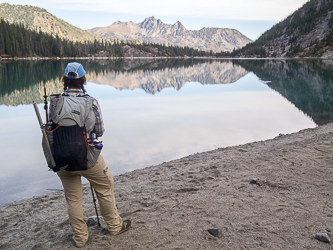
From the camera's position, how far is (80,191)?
4.75m

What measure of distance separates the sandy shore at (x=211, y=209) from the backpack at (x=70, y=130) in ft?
5.39

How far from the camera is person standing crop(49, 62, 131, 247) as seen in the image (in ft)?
14.1

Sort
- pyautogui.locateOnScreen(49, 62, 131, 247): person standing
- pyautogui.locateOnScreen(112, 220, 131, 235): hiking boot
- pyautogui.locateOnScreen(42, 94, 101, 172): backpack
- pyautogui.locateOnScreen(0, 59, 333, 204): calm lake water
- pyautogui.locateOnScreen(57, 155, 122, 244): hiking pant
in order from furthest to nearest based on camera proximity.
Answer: pyautogui.locateOnScreen(0, 59, 333, 204): calm lake water < pyautogui.locateOnScreen(112, 220, 131, 235): hiking boot < pyautogui.locateOnScreen(57, 155, 122, 244): hiking pant < pyautogui.locateOnScreen(49, 62, 131, 247): person standing < pyautogui.locateOnScreen(42, 94, 101, 172): backpack

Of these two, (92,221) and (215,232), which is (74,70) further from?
(215,232)

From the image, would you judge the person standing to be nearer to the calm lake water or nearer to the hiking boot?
the hiking boot

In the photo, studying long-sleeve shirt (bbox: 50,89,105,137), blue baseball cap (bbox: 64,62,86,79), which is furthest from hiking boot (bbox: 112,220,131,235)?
blue baseball cap (bbox: 64,62,86,79)

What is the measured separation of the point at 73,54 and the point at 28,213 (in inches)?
7181

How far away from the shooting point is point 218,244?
4500 millimetres

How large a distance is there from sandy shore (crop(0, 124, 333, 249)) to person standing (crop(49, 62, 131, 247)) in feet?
0.97

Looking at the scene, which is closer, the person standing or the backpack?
the backpack

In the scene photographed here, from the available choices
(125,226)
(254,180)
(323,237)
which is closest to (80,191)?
(125,226)

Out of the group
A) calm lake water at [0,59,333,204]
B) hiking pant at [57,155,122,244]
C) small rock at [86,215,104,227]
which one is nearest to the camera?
hiking pant at [57,155,122,244]

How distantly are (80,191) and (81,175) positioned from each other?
1.18 ft

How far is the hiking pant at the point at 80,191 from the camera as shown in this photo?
14.8 ft
